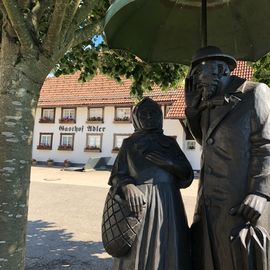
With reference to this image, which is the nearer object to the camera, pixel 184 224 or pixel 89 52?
pixel 184 224

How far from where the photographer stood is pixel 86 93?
3142cm

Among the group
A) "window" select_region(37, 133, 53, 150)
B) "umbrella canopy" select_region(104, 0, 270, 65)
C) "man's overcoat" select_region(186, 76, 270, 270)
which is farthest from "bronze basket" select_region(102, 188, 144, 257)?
"window" select_region(37, 133, 53, 150)

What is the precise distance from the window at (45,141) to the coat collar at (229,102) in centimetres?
3118

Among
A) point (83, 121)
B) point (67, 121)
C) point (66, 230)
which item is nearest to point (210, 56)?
point (66, 230)

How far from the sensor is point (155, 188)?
7.73 ft

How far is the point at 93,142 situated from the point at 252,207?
29069mm

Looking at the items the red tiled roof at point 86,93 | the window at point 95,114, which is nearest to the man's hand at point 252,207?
the red tiled roof at point 86,93

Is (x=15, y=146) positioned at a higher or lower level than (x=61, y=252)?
higher

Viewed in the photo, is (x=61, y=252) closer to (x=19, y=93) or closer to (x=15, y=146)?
(x=15, y=146)

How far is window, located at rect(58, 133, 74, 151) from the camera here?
3191 centimetres

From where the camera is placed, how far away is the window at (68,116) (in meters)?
31.9

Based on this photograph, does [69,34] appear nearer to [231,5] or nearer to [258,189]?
[231,5]

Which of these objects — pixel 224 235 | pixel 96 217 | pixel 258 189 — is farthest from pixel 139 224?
pixel 96 217

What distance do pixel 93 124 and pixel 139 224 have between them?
2875 cm
